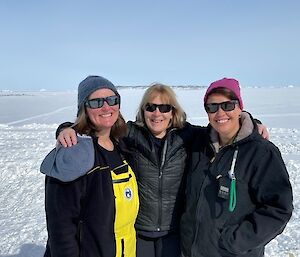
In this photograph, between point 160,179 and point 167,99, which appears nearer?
point 160,179

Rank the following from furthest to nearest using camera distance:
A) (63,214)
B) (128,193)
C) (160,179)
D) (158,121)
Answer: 1. (158,121)
2. (160,179)
3. (128,193)
4. (63,214)

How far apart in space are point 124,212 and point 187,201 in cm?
52

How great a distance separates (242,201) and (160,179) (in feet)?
2.34

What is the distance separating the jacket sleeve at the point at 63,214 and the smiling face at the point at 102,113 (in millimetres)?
490

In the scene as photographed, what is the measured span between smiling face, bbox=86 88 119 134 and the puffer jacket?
34 centimetres

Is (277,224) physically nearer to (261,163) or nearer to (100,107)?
(261,163)

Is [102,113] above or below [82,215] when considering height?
above

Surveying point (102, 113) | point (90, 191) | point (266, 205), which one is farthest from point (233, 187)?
point (102, 113)

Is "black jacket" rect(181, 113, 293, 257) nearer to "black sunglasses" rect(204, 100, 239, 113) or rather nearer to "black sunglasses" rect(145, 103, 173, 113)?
"black sunglasses" rect(204, 100, 239, 113)

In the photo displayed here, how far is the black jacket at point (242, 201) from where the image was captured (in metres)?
1.98

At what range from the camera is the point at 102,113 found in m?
2.29

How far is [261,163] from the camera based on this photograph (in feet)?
6.60

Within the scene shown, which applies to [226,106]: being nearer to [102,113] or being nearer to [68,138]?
[102,113]

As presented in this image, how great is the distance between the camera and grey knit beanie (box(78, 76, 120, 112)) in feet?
7.44
